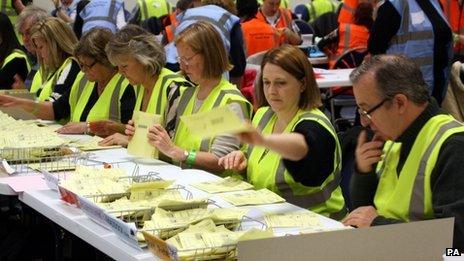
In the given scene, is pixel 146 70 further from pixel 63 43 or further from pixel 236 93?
pixel 63 43

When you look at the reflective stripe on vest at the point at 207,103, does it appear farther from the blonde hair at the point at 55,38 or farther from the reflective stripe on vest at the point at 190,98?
the blonde hair at the point at 55,38

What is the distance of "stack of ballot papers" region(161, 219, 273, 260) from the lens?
2229 millimetres

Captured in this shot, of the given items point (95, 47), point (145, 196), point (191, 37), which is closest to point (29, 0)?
point (95, 47)

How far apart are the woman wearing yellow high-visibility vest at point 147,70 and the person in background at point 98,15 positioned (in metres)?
2.84

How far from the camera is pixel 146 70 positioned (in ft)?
14.3

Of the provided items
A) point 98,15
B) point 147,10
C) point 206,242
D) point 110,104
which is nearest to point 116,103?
point 110,104

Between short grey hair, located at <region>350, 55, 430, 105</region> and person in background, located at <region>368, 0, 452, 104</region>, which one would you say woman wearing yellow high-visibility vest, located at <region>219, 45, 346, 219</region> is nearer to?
short grey hair, located at <region>350, 55, 430, 105</region>

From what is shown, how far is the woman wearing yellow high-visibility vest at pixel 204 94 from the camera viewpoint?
3732 millimetres

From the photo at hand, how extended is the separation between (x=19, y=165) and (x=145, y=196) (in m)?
1.06

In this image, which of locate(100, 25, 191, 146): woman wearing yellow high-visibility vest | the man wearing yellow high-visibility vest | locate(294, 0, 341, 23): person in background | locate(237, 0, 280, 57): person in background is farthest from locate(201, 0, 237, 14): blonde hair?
locate(294, 0, 341, 23): person in background

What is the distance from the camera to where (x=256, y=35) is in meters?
7.33

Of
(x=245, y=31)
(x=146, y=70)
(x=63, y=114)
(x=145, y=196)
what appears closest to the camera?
(x=145, y=196)

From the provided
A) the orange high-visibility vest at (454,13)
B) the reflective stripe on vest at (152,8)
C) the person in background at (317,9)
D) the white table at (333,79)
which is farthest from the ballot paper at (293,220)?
the person in background at (317,9)

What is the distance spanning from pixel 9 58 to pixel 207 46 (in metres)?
3.16
